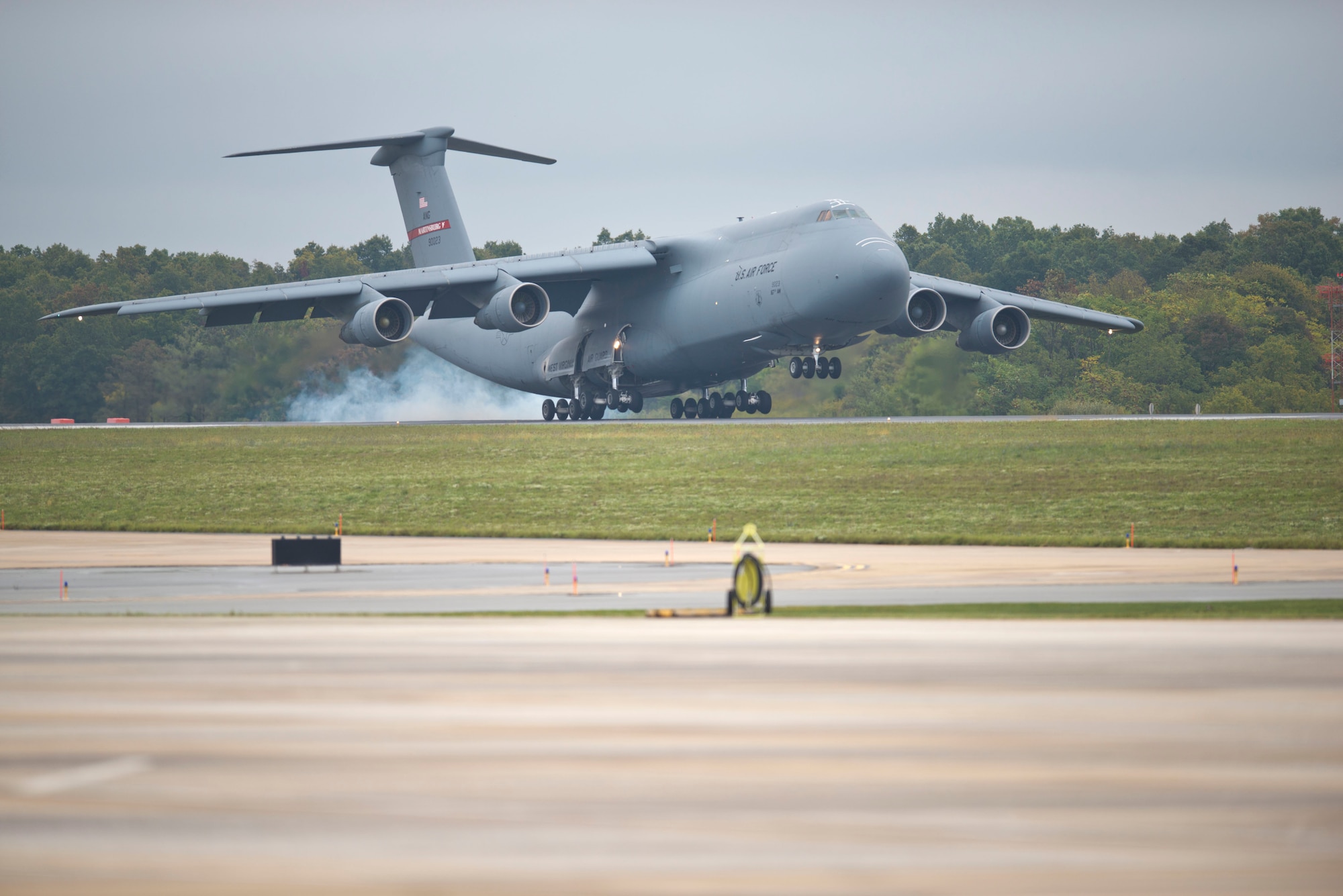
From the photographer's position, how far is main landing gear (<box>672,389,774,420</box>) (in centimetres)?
4834

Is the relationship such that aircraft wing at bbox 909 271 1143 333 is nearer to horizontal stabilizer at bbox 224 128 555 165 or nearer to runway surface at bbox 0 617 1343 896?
horizontal stabilizer at bbox 224 128 555 165

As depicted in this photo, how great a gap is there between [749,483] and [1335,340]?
5041 cm

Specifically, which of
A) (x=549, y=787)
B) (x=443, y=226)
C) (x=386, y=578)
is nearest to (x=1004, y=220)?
(x=443, y=226)

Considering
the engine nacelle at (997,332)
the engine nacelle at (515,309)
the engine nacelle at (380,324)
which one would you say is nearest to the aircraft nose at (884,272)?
the engine nacelle at (997,332)

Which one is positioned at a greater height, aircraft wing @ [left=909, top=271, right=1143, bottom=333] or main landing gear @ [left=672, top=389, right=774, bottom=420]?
aircraft wing @ [left=909, top=271, right=1143, bottom=333]

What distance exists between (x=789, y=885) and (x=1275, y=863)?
1.98 m

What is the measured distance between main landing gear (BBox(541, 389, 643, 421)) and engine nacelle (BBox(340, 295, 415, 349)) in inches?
308

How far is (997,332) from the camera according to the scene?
44.9 m

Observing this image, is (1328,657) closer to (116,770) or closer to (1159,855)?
(1159,855)

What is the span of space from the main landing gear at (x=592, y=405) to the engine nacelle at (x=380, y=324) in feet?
25.6

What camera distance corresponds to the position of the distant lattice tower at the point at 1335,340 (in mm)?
65562

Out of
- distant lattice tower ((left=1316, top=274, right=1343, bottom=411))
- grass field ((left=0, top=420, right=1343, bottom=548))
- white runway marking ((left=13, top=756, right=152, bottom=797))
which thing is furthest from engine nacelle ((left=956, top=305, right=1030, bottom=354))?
white runway marking ((left=13, top=756, right=152, bottom=797))

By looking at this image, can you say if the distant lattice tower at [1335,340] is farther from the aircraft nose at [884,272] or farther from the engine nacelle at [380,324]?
the engine nacelle at [380,324]

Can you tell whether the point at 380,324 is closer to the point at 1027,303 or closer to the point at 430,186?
the point at 430,186
